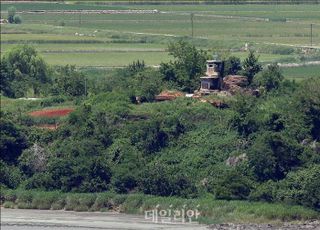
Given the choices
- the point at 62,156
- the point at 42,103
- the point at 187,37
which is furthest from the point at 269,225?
the point at 187,37

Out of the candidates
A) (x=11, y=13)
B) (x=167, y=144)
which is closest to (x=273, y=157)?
(x=167, y=144)

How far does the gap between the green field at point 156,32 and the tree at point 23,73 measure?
20.6 ft

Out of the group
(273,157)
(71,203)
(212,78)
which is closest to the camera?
(71,203)

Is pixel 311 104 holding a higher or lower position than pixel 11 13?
higher

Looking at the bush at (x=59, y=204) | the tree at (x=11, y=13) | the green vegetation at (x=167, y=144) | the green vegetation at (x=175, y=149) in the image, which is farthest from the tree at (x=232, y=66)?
the tree at (x=11, y=13)

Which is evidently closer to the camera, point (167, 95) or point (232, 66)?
point (167, 95)

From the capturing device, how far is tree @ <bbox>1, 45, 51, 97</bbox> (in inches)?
3265

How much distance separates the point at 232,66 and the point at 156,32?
35.3 m

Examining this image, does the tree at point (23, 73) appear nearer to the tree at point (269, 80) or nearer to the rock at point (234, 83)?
the rock at point (234, 83)

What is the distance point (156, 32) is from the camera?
110812 millimetres

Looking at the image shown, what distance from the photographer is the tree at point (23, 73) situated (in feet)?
272

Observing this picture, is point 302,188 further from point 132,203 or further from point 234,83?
point 234,83

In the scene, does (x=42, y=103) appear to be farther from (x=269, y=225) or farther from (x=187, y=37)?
(x=187, y=37)

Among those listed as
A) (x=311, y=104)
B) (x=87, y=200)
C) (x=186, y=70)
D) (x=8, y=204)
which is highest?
(x=311, y=104)
